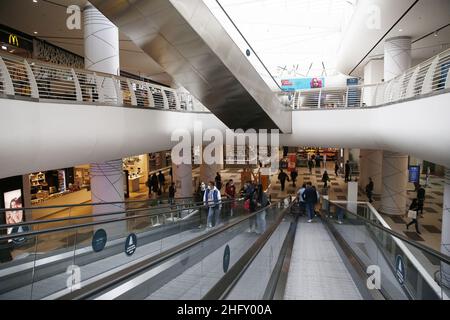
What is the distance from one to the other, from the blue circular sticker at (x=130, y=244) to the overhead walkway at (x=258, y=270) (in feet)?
0.41

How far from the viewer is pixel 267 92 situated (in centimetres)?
952

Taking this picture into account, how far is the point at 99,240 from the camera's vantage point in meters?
5.79

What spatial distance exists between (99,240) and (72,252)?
2.28ft

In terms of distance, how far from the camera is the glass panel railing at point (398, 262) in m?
3.34

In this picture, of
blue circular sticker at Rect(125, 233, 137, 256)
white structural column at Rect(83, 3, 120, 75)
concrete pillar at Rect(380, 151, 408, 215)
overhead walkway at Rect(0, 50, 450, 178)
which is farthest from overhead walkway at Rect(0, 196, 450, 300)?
concrete pillar at Rect(380, 151, 408, 215)

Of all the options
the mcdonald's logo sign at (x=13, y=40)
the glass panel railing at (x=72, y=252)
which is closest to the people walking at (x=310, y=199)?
the glass panel railing at (x=72, y=252)

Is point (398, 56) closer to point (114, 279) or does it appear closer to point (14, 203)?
point (114, 279)

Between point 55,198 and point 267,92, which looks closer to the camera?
point 267,92

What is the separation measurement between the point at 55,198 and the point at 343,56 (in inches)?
667

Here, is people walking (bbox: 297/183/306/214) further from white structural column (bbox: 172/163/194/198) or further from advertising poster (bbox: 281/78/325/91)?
advertising poster (bbox: 281/78/325/91)

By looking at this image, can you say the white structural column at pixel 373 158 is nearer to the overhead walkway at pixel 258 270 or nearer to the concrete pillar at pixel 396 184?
the concrete pillar at pixel 396 184

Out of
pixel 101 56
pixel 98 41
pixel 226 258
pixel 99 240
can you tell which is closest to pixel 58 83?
pixel 101 56

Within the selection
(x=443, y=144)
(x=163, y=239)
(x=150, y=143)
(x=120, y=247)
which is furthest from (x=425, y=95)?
(x=150, y=143)

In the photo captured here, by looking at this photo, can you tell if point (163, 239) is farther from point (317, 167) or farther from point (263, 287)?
point (317, 167)
